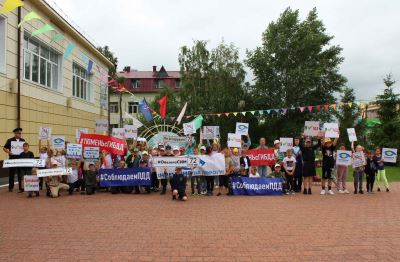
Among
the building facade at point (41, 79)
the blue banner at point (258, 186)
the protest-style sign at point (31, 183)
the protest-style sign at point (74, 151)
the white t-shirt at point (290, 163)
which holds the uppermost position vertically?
the building facade at point (41, 79)

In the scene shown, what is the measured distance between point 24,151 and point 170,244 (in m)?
8.91

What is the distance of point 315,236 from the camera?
7.50 metres

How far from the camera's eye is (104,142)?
580 inches

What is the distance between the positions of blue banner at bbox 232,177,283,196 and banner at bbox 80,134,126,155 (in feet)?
14.6

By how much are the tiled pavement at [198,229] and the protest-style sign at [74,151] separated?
2.30 metres

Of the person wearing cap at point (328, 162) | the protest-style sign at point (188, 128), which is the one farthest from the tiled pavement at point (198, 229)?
the protest-style sign at point (188, 128)

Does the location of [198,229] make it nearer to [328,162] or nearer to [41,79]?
[328,162]

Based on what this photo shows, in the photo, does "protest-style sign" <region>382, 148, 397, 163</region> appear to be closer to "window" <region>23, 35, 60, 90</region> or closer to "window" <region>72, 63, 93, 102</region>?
"window" <region>23, 35, 60, 90</region>

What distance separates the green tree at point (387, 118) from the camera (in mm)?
36312

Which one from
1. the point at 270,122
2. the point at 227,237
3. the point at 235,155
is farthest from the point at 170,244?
the point at 270,122

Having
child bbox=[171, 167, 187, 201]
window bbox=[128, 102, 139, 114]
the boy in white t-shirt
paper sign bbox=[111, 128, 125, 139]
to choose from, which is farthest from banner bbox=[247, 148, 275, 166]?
window bbox=[128, 102, 139, 114]

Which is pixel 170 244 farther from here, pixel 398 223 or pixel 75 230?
pixel 398 223

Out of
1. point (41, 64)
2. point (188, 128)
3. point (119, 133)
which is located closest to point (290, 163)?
point (188, 128)

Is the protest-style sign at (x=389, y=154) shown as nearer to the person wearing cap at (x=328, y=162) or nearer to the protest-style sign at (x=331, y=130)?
the protest-style sign at (x=331, y=130)
